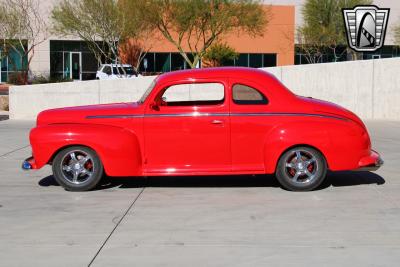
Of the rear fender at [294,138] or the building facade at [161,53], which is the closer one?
the rear fender at [294,138]

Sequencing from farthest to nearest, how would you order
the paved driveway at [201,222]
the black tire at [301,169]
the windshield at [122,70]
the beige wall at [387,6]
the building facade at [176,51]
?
the beige wall at [387,6]
the building facade at [176,51]
the windshield at [122,70]
the black tire at [301,169]
the paved driveway at [201,222]

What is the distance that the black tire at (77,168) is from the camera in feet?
27.6

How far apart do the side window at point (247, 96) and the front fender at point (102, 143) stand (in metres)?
1.45

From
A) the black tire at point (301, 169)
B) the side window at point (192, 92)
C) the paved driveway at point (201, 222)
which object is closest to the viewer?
the paved driveway at point (201, 222)

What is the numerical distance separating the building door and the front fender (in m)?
42.3

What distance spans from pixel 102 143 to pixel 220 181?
6.35ft

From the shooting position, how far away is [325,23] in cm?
4816

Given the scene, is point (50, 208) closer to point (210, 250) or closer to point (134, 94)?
point (210, 250)

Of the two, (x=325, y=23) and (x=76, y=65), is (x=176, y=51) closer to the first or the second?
(x=76, y=65)

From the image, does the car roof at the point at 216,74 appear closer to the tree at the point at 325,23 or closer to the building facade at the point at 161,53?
the building facade at the point at 161,53

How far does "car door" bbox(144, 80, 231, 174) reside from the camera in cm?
836

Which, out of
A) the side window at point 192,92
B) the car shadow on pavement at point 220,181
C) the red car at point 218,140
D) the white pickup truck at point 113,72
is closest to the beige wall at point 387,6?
the white pickup truck at point 113,72

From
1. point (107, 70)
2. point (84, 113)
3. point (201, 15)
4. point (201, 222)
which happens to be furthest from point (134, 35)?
point (201, 222)

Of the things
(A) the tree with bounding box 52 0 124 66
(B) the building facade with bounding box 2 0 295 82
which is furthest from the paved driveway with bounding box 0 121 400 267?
(B) the building facade with bounding box 2 0 295 82
